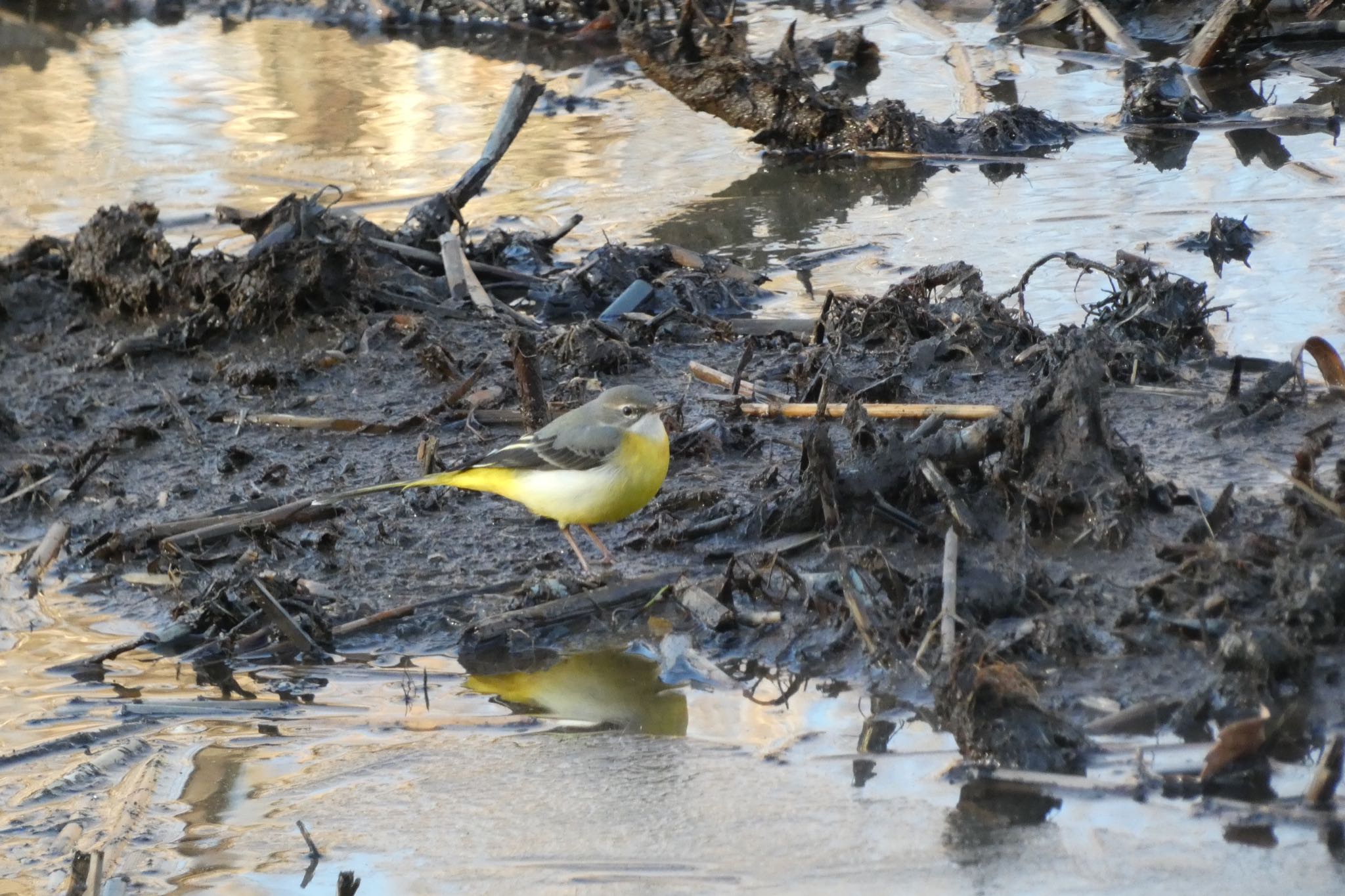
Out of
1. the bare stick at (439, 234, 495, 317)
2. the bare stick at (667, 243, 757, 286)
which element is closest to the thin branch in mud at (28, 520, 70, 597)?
the bare stick at (439, 234, 495, 317)

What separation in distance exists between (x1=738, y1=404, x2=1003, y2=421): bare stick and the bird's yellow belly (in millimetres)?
1045

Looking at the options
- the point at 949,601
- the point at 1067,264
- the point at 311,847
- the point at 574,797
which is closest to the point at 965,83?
the point at 1067,264

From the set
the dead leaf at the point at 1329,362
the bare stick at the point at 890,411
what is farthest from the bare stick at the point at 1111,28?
the bare stick at the point at 890,411

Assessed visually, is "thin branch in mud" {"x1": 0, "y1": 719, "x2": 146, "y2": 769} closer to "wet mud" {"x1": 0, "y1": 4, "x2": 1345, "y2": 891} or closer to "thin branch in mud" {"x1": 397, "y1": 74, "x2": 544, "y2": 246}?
"wet mud" {"x1": 0, "y1": 4, "x2": 1345, "y2": 891}

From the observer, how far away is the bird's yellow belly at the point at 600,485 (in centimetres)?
659

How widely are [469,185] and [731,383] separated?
3.48m

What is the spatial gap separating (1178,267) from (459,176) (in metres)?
6.13

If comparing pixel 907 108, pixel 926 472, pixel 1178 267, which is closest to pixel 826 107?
pixel 907 108

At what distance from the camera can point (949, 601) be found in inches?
210

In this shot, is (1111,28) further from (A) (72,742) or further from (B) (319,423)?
(A) (72,742)

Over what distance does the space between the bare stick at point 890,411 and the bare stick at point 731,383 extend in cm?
11

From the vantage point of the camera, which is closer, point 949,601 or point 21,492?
point 949,601

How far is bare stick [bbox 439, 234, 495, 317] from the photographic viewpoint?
9.63 metres

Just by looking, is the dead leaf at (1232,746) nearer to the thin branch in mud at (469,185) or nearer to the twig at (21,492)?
the twig at (21,492)
